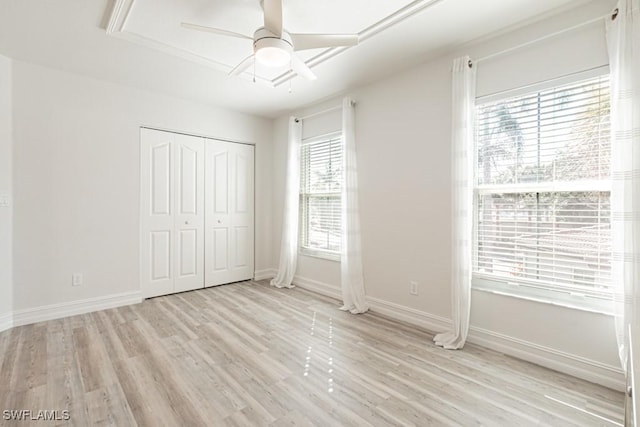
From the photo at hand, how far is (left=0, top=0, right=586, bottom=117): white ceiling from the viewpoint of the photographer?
2230mm

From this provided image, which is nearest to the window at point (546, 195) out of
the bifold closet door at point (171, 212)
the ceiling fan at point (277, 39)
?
the ceiling fan at point (277, 39)

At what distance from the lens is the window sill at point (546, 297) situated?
82.3 inches

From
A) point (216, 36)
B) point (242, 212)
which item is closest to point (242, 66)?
point (216, 36)

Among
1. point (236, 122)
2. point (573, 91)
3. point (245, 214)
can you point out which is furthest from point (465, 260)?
point (236, 122)

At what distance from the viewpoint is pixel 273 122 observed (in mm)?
5180

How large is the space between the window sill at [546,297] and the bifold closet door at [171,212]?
362cm

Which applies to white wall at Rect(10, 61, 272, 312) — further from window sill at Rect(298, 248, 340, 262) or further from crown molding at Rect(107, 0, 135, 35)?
window sill at Rect(298, 248, 340, 262)

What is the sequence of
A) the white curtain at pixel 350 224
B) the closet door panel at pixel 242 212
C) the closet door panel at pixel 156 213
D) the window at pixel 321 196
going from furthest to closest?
1. the closet door panel at pixel 242 212
2. the window at pixel 321 196
3. the closet door panel at pixel 156 213
4. the white curtain at pixel 350 224

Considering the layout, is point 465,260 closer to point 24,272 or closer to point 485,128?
point 485,128

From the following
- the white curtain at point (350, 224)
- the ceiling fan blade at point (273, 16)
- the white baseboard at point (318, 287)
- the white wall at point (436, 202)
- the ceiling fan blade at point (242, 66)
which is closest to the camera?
the ceiling fan blade at point (273, 16)

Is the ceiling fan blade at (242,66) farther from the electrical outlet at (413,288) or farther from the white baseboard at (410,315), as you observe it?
the white baseboard at (410,315)

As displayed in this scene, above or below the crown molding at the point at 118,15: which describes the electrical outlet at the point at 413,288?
below

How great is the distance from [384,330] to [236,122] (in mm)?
3695

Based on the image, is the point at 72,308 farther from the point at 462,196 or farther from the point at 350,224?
the point at 462,196
